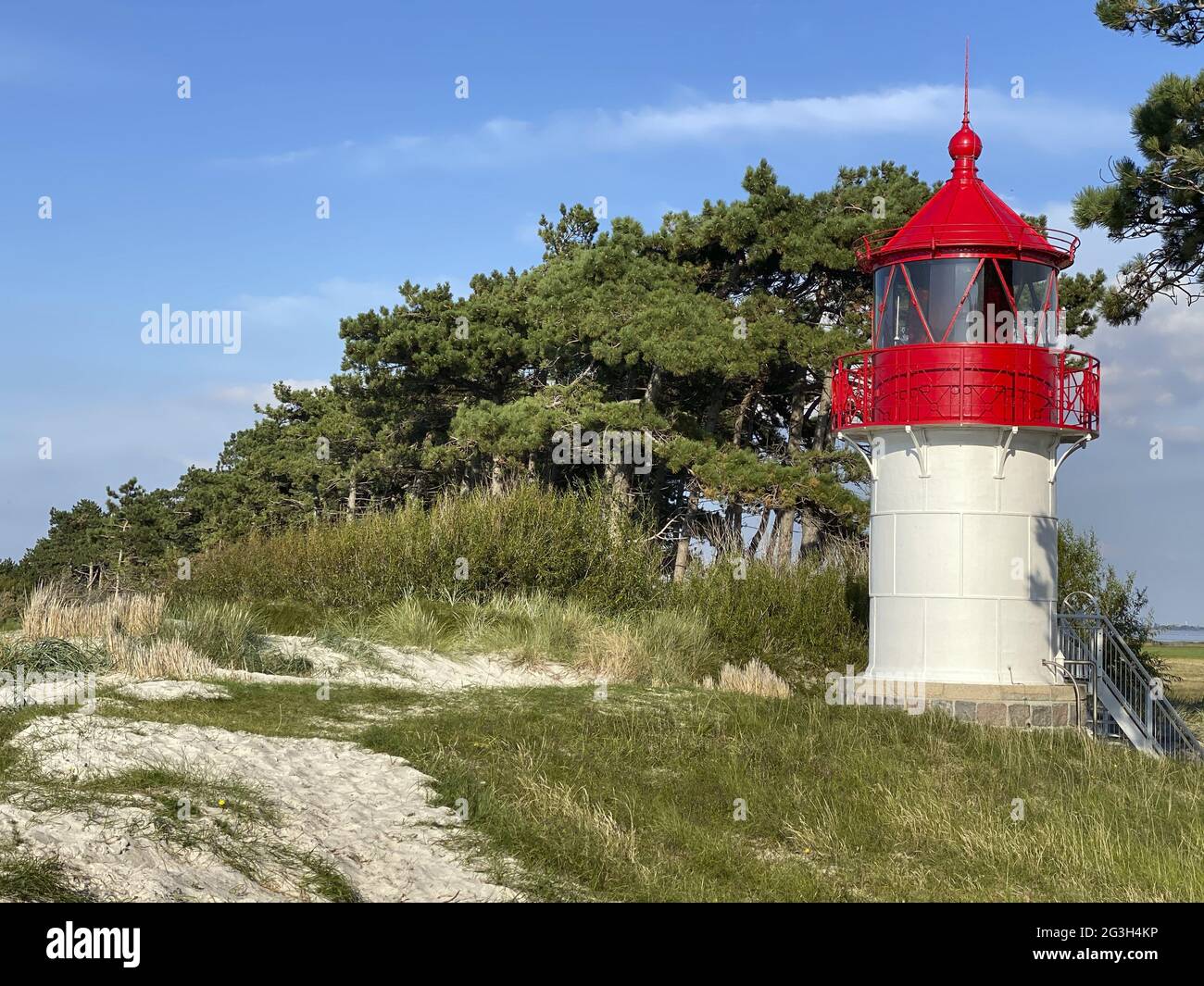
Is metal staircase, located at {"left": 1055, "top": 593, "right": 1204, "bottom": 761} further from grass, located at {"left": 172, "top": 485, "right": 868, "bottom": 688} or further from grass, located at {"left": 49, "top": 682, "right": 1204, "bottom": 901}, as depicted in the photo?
grass, located at {"left": 172, "top": 485, "right": 868, "bottom": 688}

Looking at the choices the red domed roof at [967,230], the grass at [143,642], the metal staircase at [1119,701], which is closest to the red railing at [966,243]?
the red domed roof at [967,230]

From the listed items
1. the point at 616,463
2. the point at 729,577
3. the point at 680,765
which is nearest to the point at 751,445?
the point at 616,463

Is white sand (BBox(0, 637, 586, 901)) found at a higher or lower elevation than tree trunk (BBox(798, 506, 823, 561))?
lower

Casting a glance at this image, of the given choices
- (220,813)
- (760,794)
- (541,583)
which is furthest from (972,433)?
(220,813)

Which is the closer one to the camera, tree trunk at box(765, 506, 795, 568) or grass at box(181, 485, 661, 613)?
grass at box(181, 485, 661, 613)

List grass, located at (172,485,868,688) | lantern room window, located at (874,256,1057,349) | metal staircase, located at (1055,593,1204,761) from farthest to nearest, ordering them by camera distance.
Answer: grass, located at (172,485,868,688)
metal staircase, located at (1055,593,1204,761)
lantern room window, located at (874,256,1057,349)

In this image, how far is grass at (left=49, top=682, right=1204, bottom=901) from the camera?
9758 millimetres

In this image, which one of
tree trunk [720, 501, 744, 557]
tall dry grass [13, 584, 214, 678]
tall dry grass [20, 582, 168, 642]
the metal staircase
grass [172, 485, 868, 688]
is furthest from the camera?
tree trunk [720, 501, 744, 557]

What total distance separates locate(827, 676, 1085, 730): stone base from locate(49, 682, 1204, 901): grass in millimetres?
1173

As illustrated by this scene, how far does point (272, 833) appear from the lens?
9062 mm

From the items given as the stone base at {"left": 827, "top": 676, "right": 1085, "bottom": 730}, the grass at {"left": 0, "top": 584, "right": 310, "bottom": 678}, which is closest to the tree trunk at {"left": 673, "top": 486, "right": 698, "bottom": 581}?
the stone base at {"left": 827, "top": 676, "right": 1085, "bottom": 730}

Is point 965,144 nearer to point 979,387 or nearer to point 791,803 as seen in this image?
point 979,387
